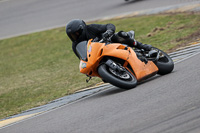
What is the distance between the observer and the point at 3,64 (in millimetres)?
15812

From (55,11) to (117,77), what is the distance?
1636 centimetres

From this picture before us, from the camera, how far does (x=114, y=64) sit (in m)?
6.99

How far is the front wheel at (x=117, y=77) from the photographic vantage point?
6.83 m

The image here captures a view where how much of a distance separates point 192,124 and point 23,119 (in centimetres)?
369

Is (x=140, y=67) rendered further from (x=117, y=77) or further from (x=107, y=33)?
(x=107, y=33)

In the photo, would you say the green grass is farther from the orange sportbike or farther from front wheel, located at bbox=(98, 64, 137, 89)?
front wheel, located at bbox=(98, 64, 137, 89)

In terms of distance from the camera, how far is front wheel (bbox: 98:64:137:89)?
22.4 feet

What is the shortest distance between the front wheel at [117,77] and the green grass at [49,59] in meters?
2.27

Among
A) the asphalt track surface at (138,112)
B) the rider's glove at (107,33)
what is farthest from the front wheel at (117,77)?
the rider's glove at (107,33)

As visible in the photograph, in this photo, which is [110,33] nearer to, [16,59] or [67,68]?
[67,68]

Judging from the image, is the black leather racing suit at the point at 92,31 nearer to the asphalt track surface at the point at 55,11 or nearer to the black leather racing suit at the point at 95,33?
the black leather racing suit at the point at 95,33

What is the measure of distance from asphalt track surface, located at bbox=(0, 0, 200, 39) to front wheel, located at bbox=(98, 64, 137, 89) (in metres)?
9.94

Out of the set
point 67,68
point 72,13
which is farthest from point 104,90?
point 72,13

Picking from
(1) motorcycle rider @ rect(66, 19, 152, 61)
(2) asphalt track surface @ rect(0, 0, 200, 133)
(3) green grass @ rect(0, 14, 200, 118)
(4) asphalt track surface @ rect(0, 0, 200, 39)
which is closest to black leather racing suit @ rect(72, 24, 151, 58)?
(1) motorcycle rider @ rect(66, 19, 152, 61)
